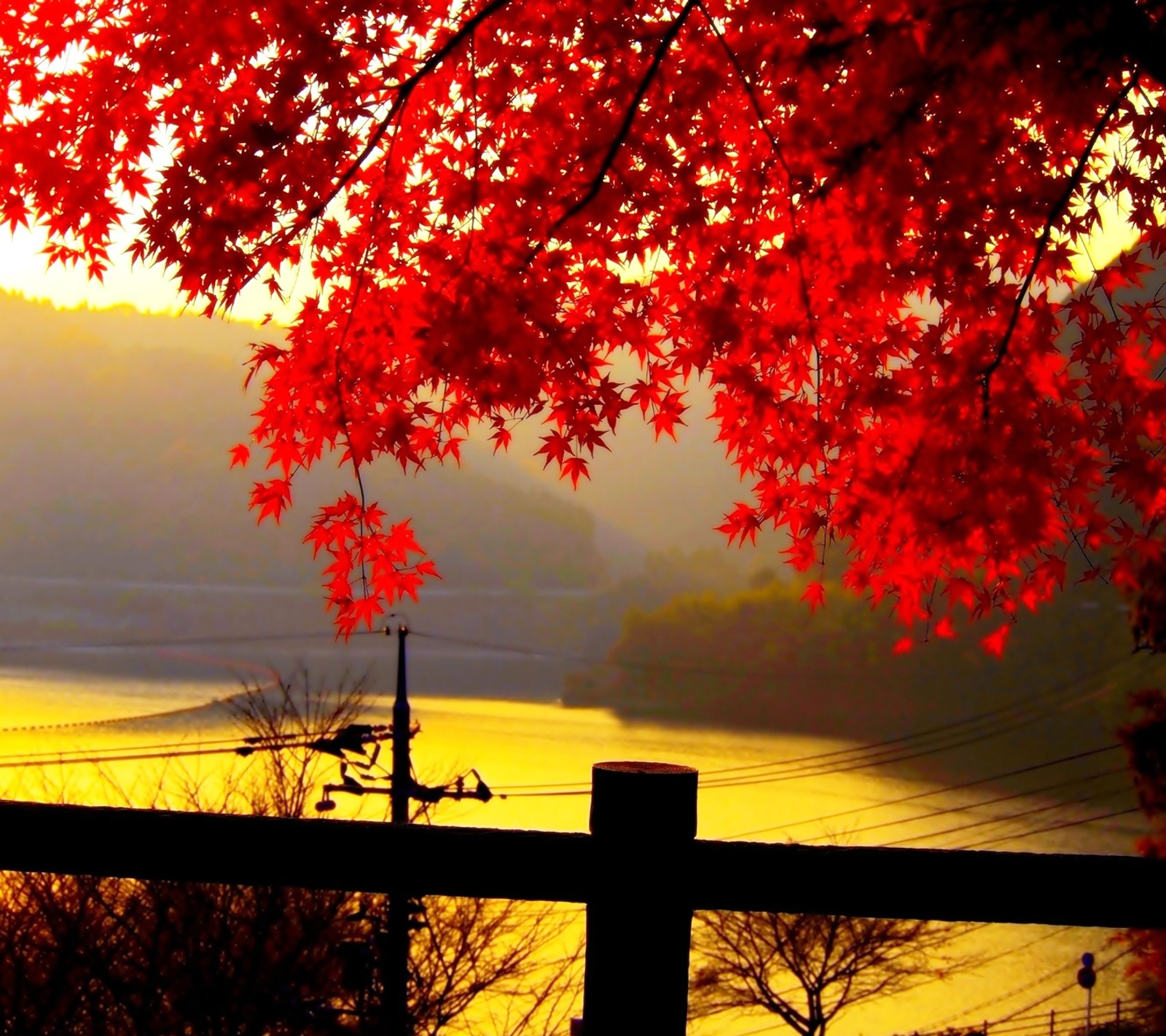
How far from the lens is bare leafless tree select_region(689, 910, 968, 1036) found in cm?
2839

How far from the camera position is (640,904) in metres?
1.77

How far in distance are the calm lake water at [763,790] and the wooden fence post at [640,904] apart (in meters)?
27.7

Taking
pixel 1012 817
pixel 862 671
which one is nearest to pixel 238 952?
pixel 862 671

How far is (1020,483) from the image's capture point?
4.90m

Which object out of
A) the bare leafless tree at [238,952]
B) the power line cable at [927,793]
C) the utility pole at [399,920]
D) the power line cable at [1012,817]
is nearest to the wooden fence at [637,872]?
the bare leafless tree at [238,952]

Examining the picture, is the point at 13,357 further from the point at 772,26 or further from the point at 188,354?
the point at 772,26

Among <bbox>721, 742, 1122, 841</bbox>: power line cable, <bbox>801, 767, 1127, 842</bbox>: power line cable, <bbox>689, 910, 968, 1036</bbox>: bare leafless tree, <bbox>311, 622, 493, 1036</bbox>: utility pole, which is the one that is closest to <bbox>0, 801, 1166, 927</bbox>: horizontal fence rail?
<bbox>311, 622, 493, 1036</bbox>: utility pole

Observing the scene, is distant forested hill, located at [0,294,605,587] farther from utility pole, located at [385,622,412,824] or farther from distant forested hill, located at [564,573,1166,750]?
utility pole, located at [385,622,412,824]

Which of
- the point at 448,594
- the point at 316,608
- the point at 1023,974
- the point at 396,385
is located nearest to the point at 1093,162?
the point at 396,385

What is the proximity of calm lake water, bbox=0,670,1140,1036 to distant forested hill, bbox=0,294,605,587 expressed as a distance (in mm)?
13832

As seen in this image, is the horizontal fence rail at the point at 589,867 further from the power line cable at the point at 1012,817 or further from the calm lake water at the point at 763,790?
the power line cable at the point at 1012,817

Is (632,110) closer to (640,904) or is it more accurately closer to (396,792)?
(640,904)

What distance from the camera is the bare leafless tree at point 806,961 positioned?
93.1 feet

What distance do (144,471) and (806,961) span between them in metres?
47.6
